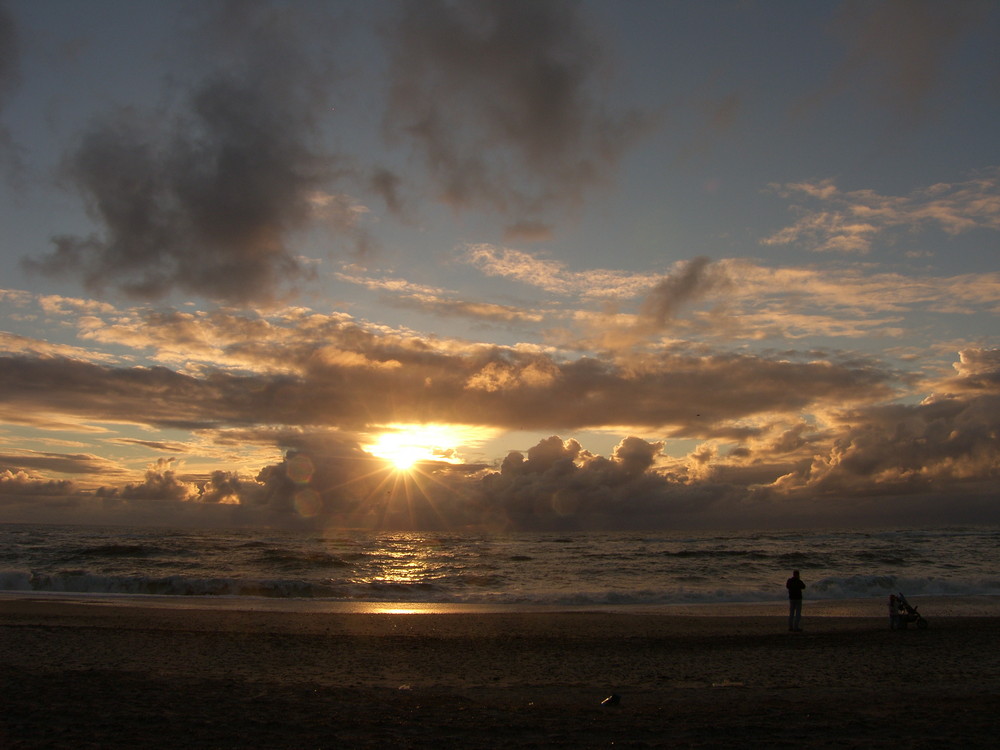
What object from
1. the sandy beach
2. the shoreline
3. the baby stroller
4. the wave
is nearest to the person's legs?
the sandy beach

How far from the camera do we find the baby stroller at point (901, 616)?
1998cm

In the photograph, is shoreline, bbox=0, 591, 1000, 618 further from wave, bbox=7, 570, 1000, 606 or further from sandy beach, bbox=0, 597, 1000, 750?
sandy beach, bbox=0, 597, 1000, 750

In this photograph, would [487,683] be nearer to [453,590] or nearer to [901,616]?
[901,616]

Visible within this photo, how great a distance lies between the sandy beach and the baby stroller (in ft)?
1.32

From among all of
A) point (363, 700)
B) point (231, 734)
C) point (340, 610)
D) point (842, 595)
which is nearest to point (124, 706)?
point (231, 734)

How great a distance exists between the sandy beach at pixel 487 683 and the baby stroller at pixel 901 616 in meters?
0.40

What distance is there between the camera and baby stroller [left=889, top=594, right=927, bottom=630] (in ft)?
65.6

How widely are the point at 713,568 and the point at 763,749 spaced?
38.4m

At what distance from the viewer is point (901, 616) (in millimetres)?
20000

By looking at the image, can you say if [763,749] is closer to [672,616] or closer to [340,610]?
[672,616]

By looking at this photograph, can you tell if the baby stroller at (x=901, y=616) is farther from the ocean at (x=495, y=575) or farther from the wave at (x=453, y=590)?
the wave at (x=453, y=590)

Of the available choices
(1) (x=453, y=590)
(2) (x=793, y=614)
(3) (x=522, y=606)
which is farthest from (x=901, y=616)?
(1) (x=453, y=590)

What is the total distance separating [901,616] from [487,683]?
46.4 feet

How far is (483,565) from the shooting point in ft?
161
